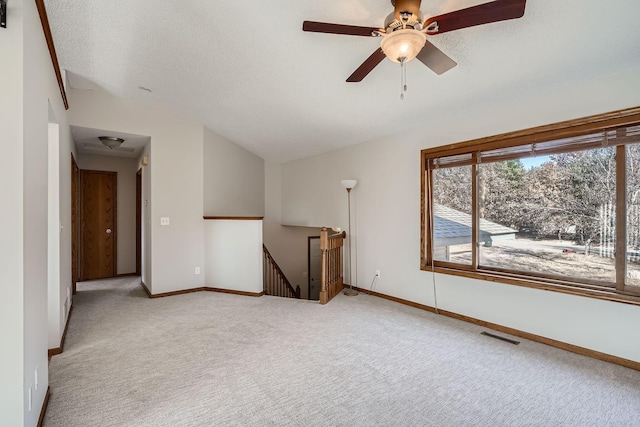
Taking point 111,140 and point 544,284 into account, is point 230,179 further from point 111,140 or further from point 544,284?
point 544,284

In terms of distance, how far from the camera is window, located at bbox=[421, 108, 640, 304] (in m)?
2.57

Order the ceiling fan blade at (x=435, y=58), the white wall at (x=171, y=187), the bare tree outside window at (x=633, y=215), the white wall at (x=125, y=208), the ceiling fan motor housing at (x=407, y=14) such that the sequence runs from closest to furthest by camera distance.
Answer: the ceiling fan motor housing at (x=407, y=14) → the ceiling fan blade at (x=435, y=58) → the bare tree outside window at (x=633, y=215) → the white wall at (x=171, y=187) → the white wall at (x=125, y=208)

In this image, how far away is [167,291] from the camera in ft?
15.1

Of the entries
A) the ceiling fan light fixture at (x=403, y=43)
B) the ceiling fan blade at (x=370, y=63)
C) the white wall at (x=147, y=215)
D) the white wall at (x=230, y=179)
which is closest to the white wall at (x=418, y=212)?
the white wall at (x=230, y=179)

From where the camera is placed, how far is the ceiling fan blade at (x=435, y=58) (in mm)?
2027

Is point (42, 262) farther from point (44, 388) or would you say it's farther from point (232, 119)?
point (232, 119)

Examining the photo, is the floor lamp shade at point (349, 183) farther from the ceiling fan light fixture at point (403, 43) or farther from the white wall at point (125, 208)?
the white wall at point (125, 208)

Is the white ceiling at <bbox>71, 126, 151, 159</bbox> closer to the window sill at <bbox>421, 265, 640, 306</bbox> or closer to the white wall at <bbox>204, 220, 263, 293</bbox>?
the white wall at <bbox>204, 220, 263, 293</bbox>

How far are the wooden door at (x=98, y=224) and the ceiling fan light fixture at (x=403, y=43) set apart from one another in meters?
6.00

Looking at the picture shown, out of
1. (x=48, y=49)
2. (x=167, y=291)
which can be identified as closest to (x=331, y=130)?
(x=48, y=49)

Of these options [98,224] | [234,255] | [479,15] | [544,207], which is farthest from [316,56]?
[98,224]

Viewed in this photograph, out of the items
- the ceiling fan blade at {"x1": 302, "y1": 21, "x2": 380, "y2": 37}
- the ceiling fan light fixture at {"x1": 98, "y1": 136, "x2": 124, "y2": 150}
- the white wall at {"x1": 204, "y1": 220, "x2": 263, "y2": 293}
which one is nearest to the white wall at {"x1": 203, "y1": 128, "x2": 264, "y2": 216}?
the white wall at {"x1": 204, "y1": 220, "x2": 263, "y2": 293}

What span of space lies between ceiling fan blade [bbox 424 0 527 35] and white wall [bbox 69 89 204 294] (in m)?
4.00

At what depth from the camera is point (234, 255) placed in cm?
475
